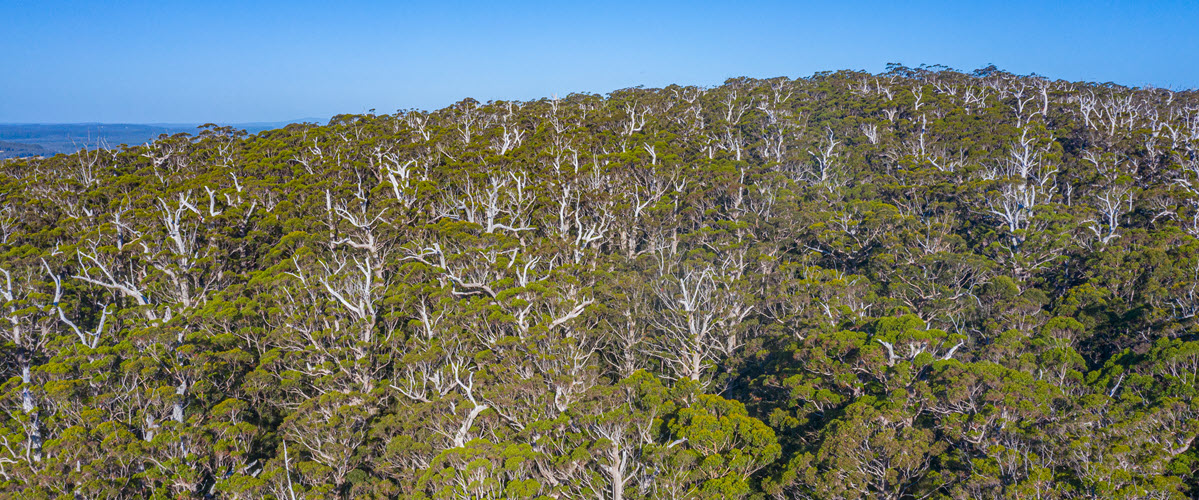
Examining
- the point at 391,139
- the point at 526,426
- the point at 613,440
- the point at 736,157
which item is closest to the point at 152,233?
the point at 391,139

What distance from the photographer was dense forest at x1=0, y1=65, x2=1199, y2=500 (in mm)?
15406

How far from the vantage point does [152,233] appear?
30797 millimetres

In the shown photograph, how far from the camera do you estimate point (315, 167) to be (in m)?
42.0

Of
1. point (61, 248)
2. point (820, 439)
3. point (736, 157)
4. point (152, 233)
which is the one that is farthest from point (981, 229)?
point (61, 248)

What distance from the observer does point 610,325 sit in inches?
987

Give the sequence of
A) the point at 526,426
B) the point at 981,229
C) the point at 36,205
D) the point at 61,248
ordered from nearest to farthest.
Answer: the point at 526,426 → the point at 61,248 → the point at 981,229 → the point at 36,205

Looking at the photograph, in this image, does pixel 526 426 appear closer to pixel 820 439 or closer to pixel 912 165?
pixel 820 439

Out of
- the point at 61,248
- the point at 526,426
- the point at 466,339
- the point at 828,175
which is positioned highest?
the point at 828,175

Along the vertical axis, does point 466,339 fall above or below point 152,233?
below

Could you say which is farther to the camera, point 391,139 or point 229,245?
point 391,139

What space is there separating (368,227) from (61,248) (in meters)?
15.1

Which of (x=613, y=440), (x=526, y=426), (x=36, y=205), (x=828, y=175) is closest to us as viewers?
(x=613, y=440)

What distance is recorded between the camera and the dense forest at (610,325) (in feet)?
50.5

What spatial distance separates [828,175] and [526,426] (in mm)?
34386
